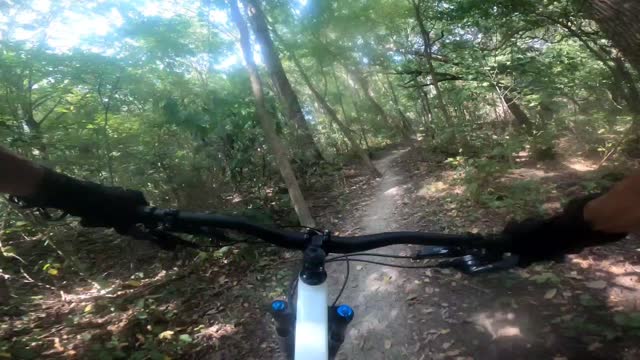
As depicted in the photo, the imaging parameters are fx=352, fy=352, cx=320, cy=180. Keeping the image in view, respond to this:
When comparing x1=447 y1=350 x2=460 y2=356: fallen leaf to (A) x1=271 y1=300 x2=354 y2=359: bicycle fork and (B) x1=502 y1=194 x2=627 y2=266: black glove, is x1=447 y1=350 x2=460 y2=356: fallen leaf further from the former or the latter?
(A) x1=271 y1=300 x2=354 y2=359: bicycle fork

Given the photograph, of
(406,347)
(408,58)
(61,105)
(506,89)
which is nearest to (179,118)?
(61,105)

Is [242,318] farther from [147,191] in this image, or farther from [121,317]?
[147,191]

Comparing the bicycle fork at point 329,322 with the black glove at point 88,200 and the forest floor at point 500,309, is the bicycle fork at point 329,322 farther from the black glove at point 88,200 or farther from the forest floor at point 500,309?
the forest floor at point 500,309

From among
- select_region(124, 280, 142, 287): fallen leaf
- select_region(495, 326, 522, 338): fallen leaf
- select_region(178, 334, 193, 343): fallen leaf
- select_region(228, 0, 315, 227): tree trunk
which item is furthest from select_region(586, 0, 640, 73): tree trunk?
select_region(124, 280, 142, 287): fallen leaf

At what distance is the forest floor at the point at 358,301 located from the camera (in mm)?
3666

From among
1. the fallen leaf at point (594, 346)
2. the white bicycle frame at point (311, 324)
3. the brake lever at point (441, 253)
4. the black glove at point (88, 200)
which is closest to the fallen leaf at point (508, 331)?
the fallen leaf at point (594, 346)

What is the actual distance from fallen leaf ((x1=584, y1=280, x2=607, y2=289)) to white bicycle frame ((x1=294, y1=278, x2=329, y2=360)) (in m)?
4.11

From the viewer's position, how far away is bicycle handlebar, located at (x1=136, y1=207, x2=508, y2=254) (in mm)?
1554

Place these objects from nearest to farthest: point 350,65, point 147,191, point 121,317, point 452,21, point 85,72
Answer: point 121,317
point 85,72
point 147,191
point 452,21
point 350,65

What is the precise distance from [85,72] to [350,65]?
13.0m

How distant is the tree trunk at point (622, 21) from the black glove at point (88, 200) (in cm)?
524

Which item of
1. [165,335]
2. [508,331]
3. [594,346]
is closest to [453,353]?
[508,331]

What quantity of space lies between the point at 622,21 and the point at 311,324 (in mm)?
5019

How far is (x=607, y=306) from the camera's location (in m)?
3.61
